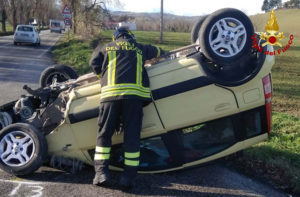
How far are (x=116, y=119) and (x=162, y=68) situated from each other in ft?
2.52

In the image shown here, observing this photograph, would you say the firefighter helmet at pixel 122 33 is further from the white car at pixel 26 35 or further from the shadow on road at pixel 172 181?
the white car at pixel 26 35

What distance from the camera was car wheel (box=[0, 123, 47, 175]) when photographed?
3.76 m

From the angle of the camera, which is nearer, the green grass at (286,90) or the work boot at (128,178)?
the work boot at (128,178)

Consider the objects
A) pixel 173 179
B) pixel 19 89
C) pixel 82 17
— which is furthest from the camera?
pixel 82 17

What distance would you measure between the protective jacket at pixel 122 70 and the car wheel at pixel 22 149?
0.95 metres

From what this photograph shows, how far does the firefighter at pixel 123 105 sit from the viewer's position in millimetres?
3516

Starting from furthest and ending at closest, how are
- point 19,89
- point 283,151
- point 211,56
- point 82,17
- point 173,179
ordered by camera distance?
point 82,17
point 19,89
point 283,151
point 173,179
point 211,56

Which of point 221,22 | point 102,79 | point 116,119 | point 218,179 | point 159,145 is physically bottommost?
point 218,179

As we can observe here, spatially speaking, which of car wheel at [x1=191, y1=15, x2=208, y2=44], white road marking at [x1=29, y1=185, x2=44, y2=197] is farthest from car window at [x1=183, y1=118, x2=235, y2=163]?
white road marking at [x1=29, y1=185, x2=44, y2=197]

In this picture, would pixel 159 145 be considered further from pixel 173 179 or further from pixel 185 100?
pixel 185 100

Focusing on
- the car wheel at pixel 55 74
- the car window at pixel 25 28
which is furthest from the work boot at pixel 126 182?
the car window at pixel 25 28

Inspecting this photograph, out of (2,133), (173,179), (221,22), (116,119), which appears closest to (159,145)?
(173,179)

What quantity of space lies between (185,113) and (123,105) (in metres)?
0.68

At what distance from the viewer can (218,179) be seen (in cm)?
388
